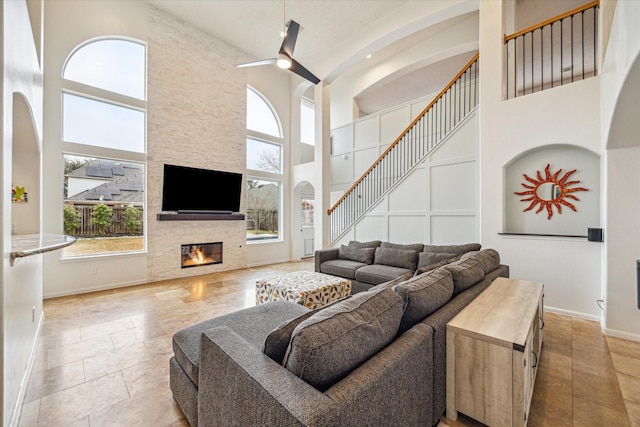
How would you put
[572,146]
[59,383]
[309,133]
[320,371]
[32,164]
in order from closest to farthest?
[320,371], [59,383], [32,164], [572,146], [309,133]

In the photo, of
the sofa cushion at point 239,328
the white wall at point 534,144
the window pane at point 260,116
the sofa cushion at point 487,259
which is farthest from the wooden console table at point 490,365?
the window pane at point 260,116

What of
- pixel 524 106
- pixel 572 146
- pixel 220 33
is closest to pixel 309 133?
pixel 220 33

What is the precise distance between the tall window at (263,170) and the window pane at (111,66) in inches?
94.3

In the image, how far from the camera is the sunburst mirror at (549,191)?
11.8 ft

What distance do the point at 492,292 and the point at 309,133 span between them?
293 inches

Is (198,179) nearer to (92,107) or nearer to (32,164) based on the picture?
(92,107)

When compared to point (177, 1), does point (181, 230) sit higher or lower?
lower

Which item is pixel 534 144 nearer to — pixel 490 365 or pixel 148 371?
pixel 490 365

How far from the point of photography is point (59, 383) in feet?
7.06

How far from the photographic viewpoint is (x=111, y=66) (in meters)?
4.99

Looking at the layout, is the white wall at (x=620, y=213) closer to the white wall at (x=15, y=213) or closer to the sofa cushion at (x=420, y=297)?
the sofa cushion at (x=420, y=297)

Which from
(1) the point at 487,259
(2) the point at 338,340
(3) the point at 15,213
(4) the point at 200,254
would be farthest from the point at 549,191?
(3) the point at 15,213

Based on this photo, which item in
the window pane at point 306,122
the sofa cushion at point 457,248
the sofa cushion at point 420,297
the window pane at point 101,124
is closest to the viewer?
the sofa cushion at point 420,297

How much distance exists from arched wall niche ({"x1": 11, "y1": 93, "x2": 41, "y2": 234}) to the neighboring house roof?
175cm
